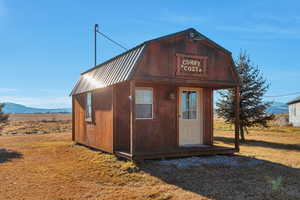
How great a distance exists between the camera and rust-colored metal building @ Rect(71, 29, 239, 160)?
716cm

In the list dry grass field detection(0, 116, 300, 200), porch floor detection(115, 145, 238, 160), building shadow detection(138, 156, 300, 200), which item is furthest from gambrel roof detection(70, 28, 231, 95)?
building shadow detection(138, 156, 300, 200)

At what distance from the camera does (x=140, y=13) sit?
11336 mm

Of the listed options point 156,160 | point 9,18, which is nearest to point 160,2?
point 156,160

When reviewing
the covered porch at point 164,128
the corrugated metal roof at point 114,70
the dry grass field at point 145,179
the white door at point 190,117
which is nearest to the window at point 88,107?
the corrugated metal roof at point 114,70

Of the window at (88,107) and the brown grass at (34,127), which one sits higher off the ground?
the window at (88,107)

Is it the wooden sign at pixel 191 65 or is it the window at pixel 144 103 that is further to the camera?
the window at pixel 144 103

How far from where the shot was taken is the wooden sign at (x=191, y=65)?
7.53 metres

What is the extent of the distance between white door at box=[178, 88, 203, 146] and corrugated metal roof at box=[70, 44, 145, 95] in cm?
224

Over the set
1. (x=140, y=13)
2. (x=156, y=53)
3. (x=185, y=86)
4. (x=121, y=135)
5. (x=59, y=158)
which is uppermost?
(x=140, y=13)

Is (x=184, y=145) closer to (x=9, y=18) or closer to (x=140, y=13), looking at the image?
(x=140, y=13)

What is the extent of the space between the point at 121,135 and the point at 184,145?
228cm

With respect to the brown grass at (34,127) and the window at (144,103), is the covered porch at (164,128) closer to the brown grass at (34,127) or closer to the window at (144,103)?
the window at (144,103)

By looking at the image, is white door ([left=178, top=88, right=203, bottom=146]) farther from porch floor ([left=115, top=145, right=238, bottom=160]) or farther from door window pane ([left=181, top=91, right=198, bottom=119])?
porch floor ([left=115, top=145, right=238, bottom=160])

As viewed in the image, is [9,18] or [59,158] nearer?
[59,158]
